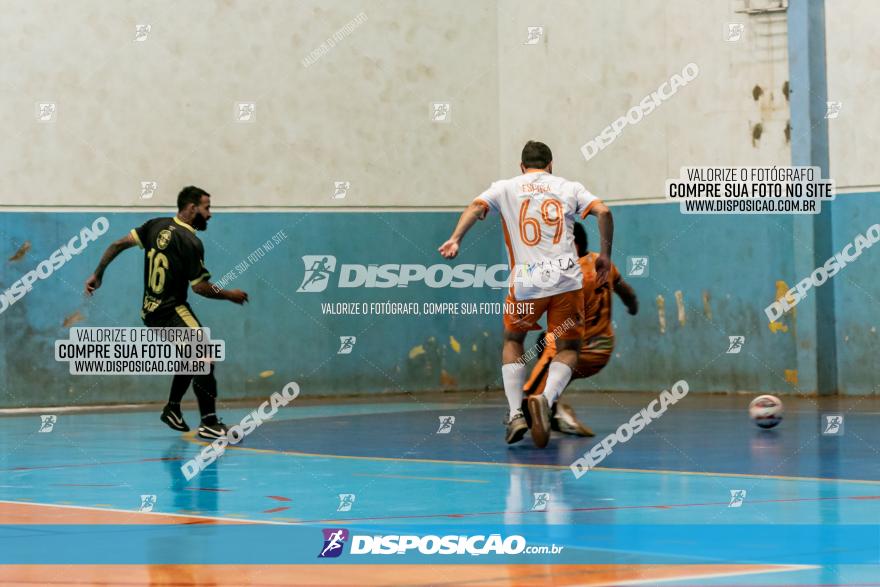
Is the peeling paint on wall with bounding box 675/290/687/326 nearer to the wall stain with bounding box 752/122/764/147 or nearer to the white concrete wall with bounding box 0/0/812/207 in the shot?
the white concrete wall with bounding box 0/0/812/207

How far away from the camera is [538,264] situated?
41.7 ft

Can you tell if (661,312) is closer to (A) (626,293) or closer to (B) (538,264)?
(A) (626,293)

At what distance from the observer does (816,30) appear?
19531mm

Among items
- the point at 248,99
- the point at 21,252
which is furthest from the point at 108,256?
the point at 248,99

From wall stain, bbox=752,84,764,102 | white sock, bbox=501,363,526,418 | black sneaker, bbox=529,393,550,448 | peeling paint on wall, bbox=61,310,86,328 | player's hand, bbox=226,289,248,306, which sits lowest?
black sneaker, bbox=529,393,550,448

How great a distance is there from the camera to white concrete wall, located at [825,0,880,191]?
19109 millimetres

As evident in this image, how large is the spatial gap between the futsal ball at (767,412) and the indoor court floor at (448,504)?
0.18 m

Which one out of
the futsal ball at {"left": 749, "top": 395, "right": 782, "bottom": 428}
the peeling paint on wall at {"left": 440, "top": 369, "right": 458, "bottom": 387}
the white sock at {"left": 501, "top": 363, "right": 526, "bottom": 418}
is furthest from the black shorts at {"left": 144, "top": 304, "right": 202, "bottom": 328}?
the peeling paint on wall at {"left": 440, "top": 369, "right": 458, "bottom": 387}

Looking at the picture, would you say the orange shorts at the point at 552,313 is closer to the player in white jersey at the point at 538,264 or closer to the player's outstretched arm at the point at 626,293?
the player in white jersey at the point at 538,264

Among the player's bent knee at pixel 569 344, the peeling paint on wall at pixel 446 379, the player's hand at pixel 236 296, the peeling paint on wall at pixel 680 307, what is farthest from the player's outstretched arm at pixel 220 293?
the peeling paint on wall at pixel 446 379

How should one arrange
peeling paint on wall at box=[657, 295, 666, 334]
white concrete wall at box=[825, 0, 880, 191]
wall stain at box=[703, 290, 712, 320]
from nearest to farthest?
white concrete wall at box=[825, 0, 880, 191] < wall stain at box=[703, 290, 712, 320] < peeling paint on wall at box=[657, 295, 666, 334]

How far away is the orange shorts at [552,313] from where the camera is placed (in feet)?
41.5

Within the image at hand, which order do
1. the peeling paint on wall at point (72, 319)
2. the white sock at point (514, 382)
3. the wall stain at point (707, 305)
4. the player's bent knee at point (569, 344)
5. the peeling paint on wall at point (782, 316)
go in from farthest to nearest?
the wall stain at point (707, 305) < the peeling paint on wall at point (72, 319) < the peeling paint on wall at point (782, 316) < the player's bent knee at point (569, 344) < the white sock at point (514, 382)

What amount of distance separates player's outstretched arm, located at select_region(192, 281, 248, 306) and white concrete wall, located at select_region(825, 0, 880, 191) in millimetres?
8566
